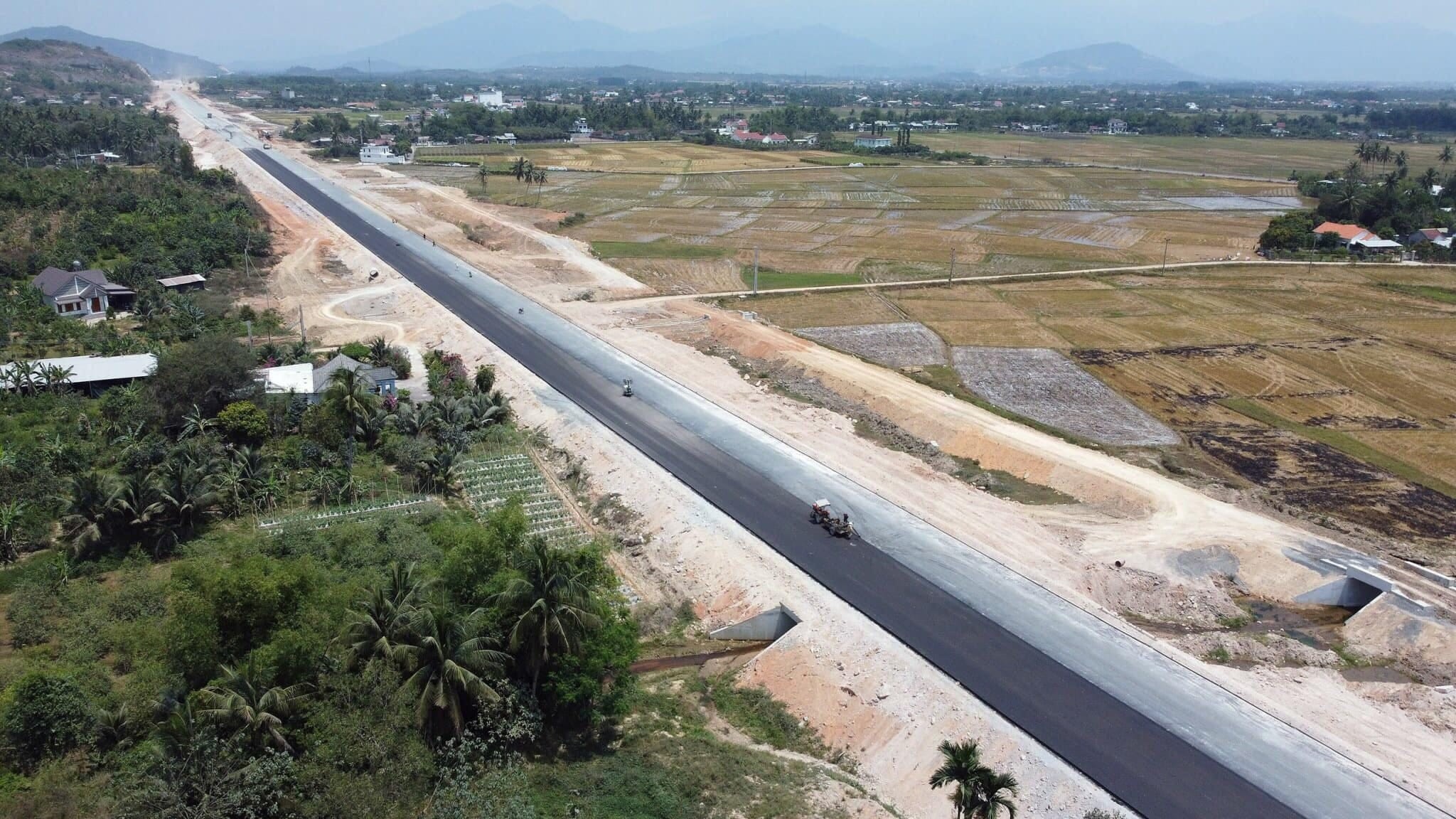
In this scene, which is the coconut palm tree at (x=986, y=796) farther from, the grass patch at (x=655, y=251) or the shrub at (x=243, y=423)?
the grass patch at (x=655, y=251)

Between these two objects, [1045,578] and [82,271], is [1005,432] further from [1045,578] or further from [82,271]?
[82,271]

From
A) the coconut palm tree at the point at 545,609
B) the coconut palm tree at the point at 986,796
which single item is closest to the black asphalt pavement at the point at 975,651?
the coconut palm tree at the point at 986,796

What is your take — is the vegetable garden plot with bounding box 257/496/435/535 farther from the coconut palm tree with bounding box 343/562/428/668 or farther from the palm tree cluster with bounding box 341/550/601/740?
the coconut palm tree with bounding box 343/562/428/668

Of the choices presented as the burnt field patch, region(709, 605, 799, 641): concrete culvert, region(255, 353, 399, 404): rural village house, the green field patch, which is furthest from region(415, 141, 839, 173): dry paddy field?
region(709, 605, 799, 641): concrete culvert

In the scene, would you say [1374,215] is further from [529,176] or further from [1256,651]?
[529,176]

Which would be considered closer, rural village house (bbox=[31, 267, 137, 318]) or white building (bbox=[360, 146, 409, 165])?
rural village house (bbox=[31, 267, 137, 318])

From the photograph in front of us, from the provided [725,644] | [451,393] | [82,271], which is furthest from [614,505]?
[82,271]

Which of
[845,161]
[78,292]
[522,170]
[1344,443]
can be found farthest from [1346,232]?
[78,292]
